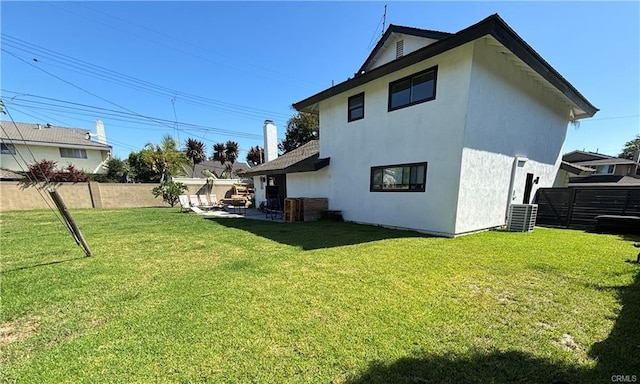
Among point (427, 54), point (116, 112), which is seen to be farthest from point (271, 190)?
point (116, 112)

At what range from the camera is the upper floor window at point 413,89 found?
6.89 meters

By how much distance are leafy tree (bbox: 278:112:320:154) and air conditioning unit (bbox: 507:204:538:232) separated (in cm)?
2007

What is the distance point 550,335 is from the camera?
2.31 m

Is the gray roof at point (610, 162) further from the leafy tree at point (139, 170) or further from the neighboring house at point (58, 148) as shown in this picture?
the neighboring house at point (58, 148)

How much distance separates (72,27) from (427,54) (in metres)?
16.8

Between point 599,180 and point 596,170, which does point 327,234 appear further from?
point 596,170

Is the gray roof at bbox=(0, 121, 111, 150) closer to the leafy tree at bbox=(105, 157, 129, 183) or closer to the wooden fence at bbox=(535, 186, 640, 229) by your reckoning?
the leafy tree at bbox=(105, 157, 129, 183)

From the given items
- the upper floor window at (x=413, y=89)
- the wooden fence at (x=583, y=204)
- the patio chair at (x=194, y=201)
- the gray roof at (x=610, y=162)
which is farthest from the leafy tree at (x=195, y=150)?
the gray roof at (x=610, y=162)

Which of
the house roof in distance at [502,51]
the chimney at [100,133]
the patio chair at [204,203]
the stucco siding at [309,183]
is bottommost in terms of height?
the patio chair at [204,203]

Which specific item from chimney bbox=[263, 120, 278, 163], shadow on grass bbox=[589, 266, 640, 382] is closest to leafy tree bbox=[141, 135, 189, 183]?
chimney bbox=[263, 120, 278, 163]

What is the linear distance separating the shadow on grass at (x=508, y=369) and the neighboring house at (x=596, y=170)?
12.8m

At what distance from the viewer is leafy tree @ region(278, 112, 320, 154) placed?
81.9 feet

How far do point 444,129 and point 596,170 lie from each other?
25257 millimetres

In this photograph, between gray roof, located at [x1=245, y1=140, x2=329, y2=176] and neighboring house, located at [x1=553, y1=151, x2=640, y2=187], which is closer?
gray roof, located at [x1=245, y1=140, x2=329, y2=176]
